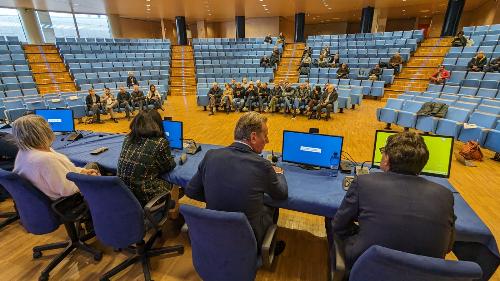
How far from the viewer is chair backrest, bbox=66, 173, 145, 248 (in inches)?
57.4

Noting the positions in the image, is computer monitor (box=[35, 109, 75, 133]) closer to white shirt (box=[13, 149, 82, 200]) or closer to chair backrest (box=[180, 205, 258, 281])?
white shirt (box=[13, 149, 82, 200])

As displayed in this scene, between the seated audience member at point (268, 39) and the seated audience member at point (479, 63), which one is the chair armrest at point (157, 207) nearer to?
the seated audience member at point (479, 63)

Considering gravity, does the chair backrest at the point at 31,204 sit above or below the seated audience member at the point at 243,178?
below

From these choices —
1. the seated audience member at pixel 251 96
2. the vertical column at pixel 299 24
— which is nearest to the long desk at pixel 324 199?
the seated audience member at pixel 251 96

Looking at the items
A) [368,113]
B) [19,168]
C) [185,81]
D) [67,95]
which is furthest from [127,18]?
[19,168]

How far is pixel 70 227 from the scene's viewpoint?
6.67ft

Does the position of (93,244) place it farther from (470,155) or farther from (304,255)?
(470,155)

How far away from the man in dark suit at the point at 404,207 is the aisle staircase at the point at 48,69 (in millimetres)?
11899

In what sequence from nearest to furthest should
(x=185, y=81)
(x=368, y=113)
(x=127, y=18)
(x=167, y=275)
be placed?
1. (x=167, y=275)
2. (x=368, y=113)
3. (x=185, y=81)
4. (x=127, y=18)

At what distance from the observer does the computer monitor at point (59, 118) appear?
315 centimetres

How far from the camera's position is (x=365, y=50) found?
1121 centimetres

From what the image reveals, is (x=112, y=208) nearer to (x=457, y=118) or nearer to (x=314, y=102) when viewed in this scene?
(x=457, y=118)

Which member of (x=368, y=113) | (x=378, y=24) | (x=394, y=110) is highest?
(x=378, y=24)

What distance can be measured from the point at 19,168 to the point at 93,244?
36.7 inches
